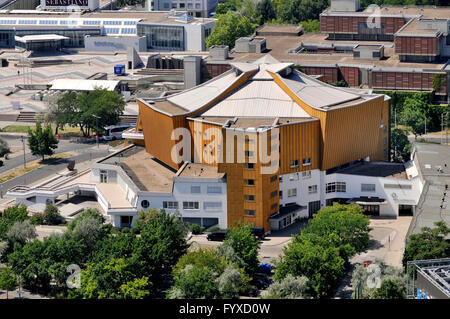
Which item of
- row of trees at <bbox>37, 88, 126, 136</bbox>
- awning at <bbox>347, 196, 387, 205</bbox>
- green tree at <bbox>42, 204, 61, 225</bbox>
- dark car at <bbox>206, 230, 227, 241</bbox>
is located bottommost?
dark car at <bbox>206, 230, 227, 241</bbox>

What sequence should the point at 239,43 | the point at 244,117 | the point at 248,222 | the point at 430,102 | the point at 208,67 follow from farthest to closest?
the point at 239,43, the point at 208,67, the point at 430,102, the point at 244,117, the point at 248,222

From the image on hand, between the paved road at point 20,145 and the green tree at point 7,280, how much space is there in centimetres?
4694

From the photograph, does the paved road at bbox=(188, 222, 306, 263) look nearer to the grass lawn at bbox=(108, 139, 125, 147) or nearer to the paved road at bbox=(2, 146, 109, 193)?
the paved road at bbox=(2, 146, 109, 193)

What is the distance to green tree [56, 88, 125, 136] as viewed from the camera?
161 metres

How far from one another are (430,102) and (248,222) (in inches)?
2484

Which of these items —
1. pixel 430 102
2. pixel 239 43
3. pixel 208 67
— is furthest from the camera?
pixel 239 43

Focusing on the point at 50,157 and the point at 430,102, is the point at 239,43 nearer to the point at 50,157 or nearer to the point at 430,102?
the point at 430,102

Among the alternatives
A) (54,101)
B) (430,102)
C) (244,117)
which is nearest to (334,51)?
(430,102)

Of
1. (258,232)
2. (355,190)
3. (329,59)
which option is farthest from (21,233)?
(329,59)

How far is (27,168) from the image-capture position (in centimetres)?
14738

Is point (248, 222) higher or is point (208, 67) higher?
point (208, 67)

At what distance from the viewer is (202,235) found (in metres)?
117

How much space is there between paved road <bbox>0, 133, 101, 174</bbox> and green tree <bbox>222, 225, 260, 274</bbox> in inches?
2194

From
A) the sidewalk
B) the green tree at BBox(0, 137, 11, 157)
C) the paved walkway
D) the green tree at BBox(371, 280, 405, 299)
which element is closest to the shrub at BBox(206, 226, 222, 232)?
the paved walkway
